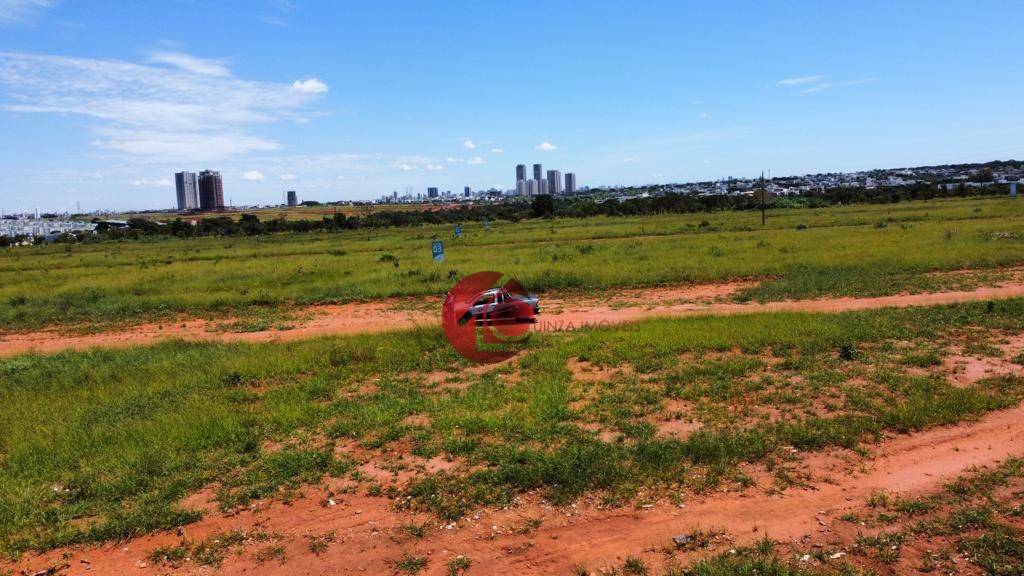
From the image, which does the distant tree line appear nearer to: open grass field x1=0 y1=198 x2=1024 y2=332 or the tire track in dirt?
open grass field x1=0 y1=198 x2=1024 y2=332

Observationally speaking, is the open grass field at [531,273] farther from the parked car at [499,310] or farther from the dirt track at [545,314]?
the parked car at [499,310]

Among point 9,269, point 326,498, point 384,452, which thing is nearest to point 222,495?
point 326,498

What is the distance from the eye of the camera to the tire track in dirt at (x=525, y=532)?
5.18 m

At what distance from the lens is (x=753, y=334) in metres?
11.7

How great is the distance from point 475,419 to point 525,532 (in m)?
2.56

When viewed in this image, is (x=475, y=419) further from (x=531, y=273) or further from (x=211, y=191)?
(x=211, y=191)

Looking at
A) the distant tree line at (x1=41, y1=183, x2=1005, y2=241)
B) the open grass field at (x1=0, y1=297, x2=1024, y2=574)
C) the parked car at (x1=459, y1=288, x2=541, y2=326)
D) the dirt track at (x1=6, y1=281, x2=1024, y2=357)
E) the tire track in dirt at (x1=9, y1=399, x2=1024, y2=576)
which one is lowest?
the tire track in dirt at (x1=9, y1=399, x2=1024, y2=576)

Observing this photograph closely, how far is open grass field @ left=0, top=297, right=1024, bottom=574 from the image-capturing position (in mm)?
6176

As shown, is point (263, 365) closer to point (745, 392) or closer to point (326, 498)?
point (326, 498)

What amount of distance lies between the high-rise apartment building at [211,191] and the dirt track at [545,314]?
180 m

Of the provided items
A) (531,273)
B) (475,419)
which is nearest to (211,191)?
(531,273)

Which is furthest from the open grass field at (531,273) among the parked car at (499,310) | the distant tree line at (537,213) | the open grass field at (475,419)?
the distant tree line at (537,213)

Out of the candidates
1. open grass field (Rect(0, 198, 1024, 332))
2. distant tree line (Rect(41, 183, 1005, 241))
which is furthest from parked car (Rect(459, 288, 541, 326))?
distant tree line (Rect(41, 183, 1005, 241))

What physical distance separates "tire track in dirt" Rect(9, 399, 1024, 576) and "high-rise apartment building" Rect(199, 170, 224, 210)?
193816 millimetres
